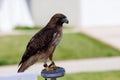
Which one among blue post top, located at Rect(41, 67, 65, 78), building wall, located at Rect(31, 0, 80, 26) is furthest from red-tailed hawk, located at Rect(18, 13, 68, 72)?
building wall, located at Rect(31, 0, 80, 26)

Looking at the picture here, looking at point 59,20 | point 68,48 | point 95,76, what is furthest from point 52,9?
point 59,20

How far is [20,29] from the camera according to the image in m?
18.2

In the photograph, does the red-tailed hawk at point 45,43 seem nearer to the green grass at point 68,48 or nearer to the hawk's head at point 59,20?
the hawk's head at point 59,20

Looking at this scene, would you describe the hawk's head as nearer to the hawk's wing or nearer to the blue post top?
the hawk's wing

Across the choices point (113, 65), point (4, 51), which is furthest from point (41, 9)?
point (113, 65)

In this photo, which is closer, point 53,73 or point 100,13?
point 53,73

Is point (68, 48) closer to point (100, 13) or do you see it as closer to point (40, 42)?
point (100, 13)

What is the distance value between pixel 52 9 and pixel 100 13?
2415 mm

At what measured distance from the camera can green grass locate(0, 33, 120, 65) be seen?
1148 centimetres

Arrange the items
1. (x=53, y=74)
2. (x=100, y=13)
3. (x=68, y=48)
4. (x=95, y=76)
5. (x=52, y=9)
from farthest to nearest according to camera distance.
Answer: (x=100, y=13)
(x=52, y=9)
(x=68, y=48)
(x=95, y=76)
(x=53, y=74)

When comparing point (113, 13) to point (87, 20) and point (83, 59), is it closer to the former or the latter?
point (87, 20)

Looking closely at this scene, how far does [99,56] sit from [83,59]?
0.60m

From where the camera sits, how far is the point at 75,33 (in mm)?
16641

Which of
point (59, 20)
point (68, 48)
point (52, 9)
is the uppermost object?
point (59, 20)
